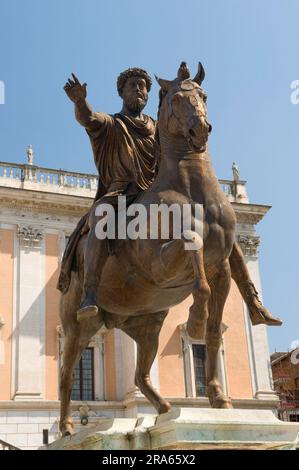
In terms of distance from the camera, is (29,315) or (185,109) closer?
(185,109)

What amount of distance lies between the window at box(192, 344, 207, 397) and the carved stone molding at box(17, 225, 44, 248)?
773 cm

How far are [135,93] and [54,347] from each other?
20.4 m

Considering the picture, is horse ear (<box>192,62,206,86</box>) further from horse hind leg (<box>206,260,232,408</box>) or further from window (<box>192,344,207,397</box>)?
window (<box>192,344,207,397</box>)

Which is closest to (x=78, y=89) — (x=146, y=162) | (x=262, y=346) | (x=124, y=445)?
(x=146, y=162)

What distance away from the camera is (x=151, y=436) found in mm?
4555

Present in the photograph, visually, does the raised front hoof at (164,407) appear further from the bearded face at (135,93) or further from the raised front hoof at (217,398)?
the bearded face at (135,93)

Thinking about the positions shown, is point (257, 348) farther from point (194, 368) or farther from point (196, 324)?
point (196, 324)

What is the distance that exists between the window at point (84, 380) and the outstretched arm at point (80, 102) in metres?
20.0

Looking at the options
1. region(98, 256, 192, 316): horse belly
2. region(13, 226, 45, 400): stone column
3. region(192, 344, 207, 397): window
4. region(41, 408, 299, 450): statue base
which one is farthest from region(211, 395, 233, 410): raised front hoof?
region(192, 344, 207, 397): window

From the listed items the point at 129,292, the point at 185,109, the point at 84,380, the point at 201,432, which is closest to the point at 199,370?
the point at 84,380

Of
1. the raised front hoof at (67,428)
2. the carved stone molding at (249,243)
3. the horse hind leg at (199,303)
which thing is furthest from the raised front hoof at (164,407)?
the carved stone molding at (249,243)

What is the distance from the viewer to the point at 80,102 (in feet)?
20.3
